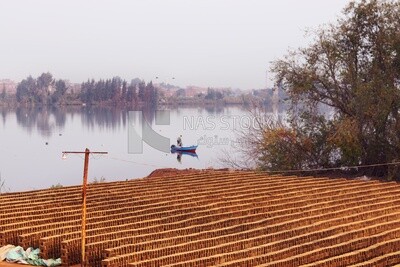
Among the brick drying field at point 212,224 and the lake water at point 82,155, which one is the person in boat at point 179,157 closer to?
the lake water at point 82,155

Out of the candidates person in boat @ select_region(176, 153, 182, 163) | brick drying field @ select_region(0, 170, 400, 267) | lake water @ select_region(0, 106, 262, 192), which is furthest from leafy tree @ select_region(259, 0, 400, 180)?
person in boat @ select_region(176, 153, 182, 163)

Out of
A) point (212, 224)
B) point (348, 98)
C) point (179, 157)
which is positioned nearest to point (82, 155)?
point (179, 157)

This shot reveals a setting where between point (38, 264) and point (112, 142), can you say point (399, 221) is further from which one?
point (112, 142)

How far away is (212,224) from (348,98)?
50.7 ft

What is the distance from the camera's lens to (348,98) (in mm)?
24922

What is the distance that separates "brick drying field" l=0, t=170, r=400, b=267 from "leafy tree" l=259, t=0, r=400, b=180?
7.82 metres

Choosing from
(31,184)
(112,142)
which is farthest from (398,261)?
(112,142)

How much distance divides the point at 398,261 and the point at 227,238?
2322 mm

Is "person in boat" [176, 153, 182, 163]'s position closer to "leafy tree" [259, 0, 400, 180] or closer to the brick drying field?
"leafy tree" [259, 0, 400, 180]

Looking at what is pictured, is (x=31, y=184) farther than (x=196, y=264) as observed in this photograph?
Yes

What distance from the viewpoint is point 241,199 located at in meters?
13.5

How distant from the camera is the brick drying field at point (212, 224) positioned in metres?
8.61

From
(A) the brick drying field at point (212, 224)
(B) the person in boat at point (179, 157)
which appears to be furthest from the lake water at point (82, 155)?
(A) the brick drying field at point (212, 224)

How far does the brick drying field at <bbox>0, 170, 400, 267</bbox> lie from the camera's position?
8609 mm
